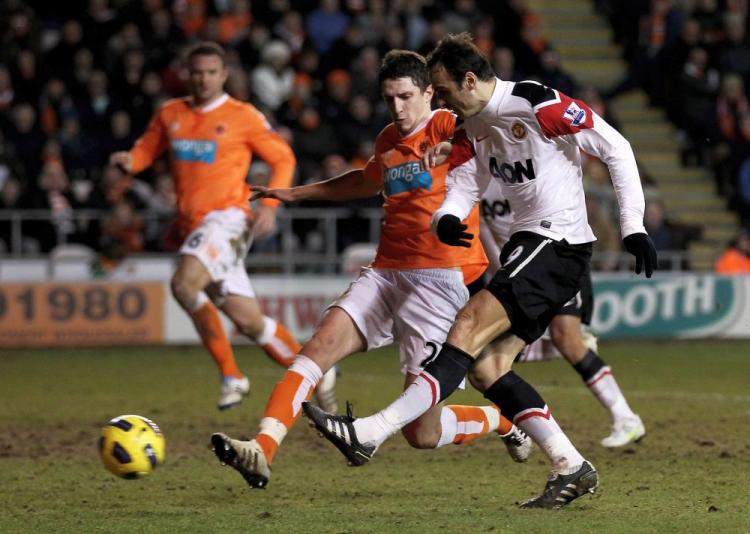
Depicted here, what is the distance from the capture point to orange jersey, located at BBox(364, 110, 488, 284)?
23.4 feet

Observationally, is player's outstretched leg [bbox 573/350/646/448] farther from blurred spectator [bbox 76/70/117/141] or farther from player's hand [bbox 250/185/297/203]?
blurred spectator [bbox 76/70/117/141]

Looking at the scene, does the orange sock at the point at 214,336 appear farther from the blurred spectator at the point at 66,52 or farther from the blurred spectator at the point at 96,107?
the blurred spectator at the point at 66,52

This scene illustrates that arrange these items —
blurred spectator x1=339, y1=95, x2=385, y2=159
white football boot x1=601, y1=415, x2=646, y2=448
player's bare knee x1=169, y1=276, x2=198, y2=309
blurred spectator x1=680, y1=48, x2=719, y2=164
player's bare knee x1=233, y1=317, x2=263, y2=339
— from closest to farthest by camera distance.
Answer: white football boot x1=601, y1=415, x2=646, y2=448 → player's bare knee x1=169, y1=276, x2=198, y2=309 → player's bare knee x1=233, y1=317, x2=263, y2=339 → blurred spectator x1=339, y1=95, x2=385, y2=159 → blurred spectator x1=680, y1=48, x2=719, y2=164

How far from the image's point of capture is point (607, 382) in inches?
355

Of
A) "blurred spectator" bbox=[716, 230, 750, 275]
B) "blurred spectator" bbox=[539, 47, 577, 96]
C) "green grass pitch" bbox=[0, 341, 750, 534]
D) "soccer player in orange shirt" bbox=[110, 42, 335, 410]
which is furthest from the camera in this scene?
"blurred spectator" bbox=[539, 47, 577, 96]

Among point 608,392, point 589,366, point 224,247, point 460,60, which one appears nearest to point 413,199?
point 460,60

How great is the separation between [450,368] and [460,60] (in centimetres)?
140

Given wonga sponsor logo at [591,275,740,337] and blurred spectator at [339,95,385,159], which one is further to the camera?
blurred spectator at [339,95,385,159]

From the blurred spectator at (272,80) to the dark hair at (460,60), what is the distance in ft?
40.6

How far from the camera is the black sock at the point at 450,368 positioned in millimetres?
6367

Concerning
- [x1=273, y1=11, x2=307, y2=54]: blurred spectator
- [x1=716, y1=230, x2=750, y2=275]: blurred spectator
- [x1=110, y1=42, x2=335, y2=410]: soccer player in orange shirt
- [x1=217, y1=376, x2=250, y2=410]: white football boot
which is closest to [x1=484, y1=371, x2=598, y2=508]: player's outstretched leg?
[x1=110, y1=42, x2=335, y2=410]: soccer player in orange shirt

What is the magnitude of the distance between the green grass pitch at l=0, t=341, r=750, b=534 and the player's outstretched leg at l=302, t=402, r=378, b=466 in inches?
12.1

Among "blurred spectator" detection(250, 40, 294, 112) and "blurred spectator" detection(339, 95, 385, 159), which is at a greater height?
"blurred spectator" detection(250, 40, 294, 112)

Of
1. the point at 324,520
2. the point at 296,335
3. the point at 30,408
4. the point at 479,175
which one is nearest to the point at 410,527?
the point at 324,520
